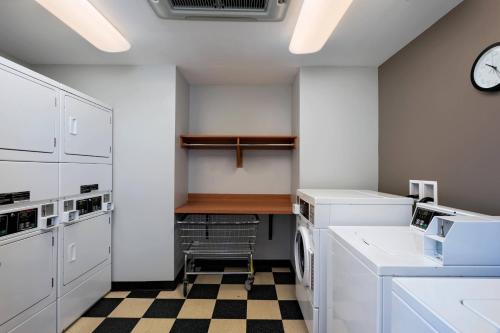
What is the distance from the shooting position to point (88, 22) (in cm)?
169

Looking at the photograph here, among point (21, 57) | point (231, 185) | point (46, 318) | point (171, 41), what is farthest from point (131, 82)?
point (46, 318)

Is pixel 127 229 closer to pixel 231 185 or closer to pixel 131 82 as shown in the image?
pixel 231 185

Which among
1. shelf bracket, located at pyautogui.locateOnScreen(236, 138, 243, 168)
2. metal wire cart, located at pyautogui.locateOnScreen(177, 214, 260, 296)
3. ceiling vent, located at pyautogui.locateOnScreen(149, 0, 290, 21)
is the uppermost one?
ceiling vent, located at pyautogui.locateOnScreen(149, 0, 290, 21)

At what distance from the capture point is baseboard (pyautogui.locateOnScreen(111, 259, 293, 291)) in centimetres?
262

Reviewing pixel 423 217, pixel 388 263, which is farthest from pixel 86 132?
pixel 423 217

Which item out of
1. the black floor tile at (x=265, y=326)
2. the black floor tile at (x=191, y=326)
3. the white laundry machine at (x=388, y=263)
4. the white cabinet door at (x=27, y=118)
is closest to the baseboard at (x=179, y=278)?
the black floor tile at (x=191, y=326)

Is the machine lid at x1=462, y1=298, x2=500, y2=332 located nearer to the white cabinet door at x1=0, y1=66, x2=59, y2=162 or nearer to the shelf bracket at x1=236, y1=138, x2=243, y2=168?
the white cabinet door at x1=0, y1=66, x2=59, y2=162

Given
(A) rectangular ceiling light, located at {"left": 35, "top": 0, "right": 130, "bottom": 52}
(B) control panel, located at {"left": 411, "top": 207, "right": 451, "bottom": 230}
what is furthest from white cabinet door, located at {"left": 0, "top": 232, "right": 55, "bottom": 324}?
(B) control panel, located at {"left": 411, "top": 207, "right": 451, "bottom": 230}

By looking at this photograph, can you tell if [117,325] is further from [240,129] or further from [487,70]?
[487,70]

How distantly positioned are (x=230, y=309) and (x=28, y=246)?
5.44ft

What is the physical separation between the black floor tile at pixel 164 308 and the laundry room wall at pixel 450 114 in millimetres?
2378

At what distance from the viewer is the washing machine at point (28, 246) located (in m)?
1.49

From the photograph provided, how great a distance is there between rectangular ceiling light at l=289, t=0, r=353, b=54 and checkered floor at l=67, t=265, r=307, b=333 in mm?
2316

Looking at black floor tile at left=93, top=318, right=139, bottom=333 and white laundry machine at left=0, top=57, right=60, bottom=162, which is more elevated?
white laundry machine at left=0, top=57, right=60, bottom=162
